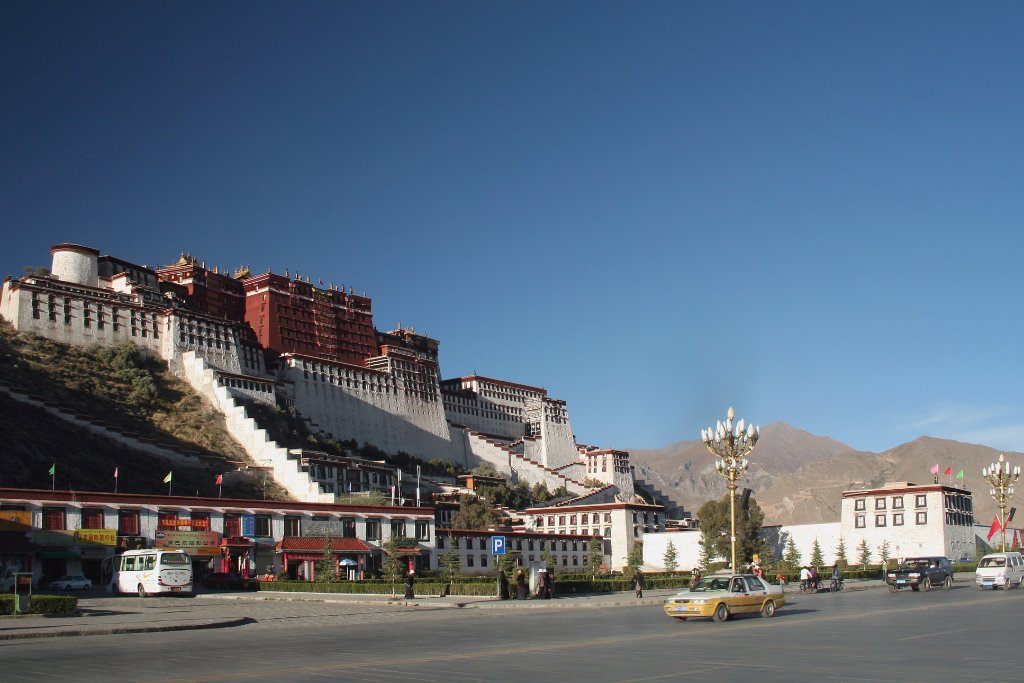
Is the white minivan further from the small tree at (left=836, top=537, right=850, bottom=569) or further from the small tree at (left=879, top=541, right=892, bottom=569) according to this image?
the small tree at (left=879, top=541, right=892, bottom=569)

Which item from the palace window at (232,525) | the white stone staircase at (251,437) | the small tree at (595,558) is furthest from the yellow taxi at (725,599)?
the white stone staircase at (251,437)

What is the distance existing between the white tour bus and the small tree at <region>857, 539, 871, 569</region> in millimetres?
43999

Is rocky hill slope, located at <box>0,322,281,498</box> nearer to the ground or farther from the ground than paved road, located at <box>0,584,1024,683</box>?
farther from the ground

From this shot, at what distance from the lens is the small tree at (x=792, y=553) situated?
67875 mm

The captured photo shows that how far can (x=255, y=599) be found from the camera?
38.1m

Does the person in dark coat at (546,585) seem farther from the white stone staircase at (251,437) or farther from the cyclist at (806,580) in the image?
the white stone staircase at (251,437)

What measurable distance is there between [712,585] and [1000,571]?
58.5ft

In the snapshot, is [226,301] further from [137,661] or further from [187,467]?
[137,661]

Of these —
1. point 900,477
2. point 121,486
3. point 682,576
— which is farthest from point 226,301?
point 900,477

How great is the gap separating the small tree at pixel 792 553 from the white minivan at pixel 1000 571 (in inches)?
1030

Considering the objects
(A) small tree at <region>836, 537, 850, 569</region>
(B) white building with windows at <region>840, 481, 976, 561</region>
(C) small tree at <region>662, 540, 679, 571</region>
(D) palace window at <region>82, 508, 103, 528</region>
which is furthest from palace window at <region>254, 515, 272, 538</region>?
(B) white building with windows at <region>840, 481, 976, 561</region>

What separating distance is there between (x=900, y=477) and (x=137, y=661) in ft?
576

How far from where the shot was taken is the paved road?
14.8m

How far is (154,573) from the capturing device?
3791 centimetres
